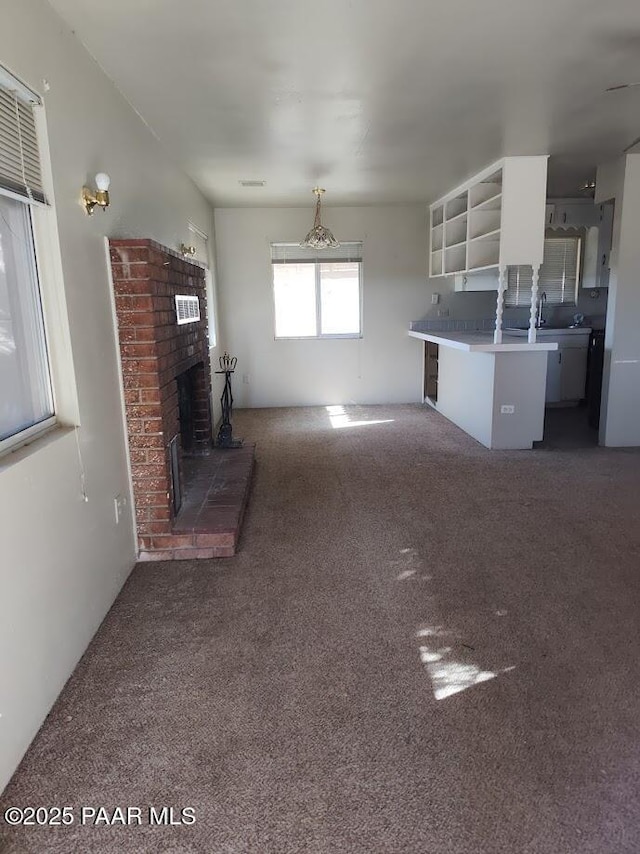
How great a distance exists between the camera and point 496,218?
5.17m

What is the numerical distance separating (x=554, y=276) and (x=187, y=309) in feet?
16.5

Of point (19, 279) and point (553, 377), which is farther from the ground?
point (19, 279)

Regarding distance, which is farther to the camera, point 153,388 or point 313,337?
point 313,337

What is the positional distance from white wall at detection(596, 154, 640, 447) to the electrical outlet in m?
4.19

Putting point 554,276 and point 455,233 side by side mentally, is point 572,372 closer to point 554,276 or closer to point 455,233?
point 554,276

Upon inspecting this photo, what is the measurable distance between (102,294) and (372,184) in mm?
3733

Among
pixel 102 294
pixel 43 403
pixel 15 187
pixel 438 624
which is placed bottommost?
pixel 438 624

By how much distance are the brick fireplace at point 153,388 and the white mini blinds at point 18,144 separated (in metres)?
0.74

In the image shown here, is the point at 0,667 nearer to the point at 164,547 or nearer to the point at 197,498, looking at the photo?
the point at 164,547

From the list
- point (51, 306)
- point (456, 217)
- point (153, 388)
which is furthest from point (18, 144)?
point (456, 217)

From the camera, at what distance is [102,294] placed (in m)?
2.61

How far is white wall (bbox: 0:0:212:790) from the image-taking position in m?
1.70

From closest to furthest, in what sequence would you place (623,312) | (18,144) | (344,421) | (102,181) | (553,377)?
(18,144)
(102,181)
(623,312)
(344,421)
(553,377)

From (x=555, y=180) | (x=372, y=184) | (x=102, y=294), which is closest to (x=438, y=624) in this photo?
(x=102, y=294)
